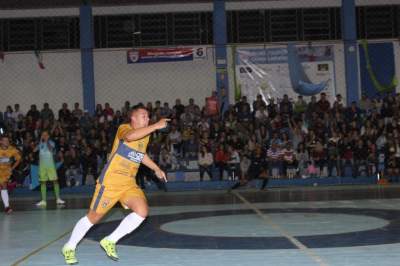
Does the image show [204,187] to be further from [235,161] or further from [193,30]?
[193,30]

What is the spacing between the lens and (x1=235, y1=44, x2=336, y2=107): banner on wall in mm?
29625

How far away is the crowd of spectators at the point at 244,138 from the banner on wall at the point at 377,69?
1.75 metres

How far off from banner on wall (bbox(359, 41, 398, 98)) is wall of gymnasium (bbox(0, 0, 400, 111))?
50 cm

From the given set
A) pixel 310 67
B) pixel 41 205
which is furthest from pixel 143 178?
pixel 310 67

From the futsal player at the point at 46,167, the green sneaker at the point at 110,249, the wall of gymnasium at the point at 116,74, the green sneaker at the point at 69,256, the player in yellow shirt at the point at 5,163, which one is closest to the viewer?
the green sneaker at the point at 69,256

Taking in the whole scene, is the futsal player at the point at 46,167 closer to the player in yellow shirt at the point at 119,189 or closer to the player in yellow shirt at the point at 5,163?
the player in yellow shirt at the point at 5,163

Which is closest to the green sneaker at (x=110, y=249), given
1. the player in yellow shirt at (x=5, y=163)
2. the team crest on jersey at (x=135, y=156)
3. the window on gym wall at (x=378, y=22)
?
the team crest on jersey at (x=135, y=156)

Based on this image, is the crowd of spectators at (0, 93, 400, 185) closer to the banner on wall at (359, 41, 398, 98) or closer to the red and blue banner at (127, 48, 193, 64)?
the banner on wall at (359, 41, 398, 98)

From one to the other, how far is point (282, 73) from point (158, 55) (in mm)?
5921

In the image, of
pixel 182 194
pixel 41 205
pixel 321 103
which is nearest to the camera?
pixel 41 205

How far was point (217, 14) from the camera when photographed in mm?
29484

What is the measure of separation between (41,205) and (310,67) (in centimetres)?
1622

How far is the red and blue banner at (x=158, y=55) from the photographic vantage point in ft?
97.1

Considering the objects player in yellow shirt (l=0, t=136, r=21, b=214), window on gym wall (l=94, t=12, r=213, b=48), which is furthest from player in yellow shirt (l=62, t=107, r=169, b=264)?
window on gym wall (l=94, t=12, r=213, b=48)
